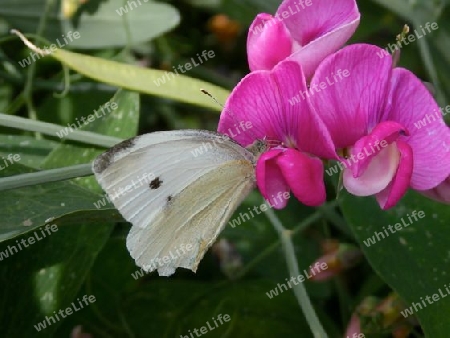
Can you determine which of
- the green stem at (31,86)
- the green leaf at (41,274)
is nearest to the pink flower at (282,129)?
the green leaf at (41,274)

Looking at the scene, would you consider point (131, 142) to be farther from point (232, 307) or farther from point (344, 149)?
point (232, 307)

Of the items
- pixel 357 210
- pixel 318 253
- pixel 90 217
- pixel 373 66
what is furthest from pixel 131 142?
pixel 318 253

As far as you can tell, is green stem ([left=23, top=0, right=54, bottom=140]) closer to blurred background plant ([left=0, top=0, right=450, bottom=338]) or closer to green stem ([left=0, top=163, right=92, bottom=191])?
blurred background plant ([left=0, top=0, right=450, bottom=338])

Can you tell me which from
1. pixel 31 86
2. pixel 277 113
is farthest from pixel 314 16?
pixel 31 86

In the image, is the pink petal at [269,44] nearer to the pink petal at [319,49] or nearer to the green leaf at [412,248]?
the pink petal at [319,49]

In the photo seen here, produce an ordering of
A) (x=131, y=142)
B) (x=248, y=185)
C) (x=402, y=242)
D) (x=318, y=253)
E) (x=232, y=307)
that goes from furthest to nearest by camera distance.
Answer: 1. (x=318, y=253)
2. (x=232, y=307)
3. (x=402, y=242)
4. (x=248, y=185)
5. (x=131, y=142)

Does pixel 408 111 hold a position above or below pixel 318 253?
above

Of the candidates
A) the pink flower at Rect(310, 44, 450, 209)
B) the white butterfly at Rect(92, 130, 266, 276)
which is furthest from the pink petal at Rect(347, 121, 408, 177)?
the white butterfly at Rect(92, 130, 266, 276)
